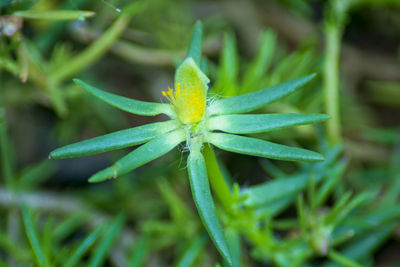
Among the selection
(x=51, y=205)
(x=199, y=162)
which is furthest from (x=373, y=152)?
(x=51, y=205)

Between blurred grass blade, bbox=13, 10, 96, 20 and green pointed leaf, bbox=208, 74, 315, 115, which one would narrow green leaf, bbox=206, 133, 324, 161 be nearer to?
green pointed leaf, bbox=208, 74, 315, 115

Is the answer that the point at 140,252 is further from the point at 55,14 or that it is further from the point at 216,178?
the point at 55,14

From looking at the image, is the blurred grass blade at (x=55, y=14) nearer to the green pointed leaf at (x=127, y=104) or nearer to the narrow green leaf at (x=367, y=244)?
the green pointed leaf at (x=127, y=104)

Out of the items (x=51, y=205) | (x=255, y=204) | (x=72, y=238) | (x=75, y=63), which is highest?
(x=75, y=63)

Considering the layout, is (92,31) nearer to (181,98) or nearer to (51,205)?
(51,205)

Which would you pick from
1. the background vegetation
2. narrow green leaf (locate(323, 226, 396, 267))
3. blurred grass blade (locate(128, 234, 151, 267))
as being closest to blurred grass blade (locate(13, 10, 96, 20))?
the background vegetation

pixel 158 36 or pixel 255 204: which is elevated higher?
pixel 158 36
